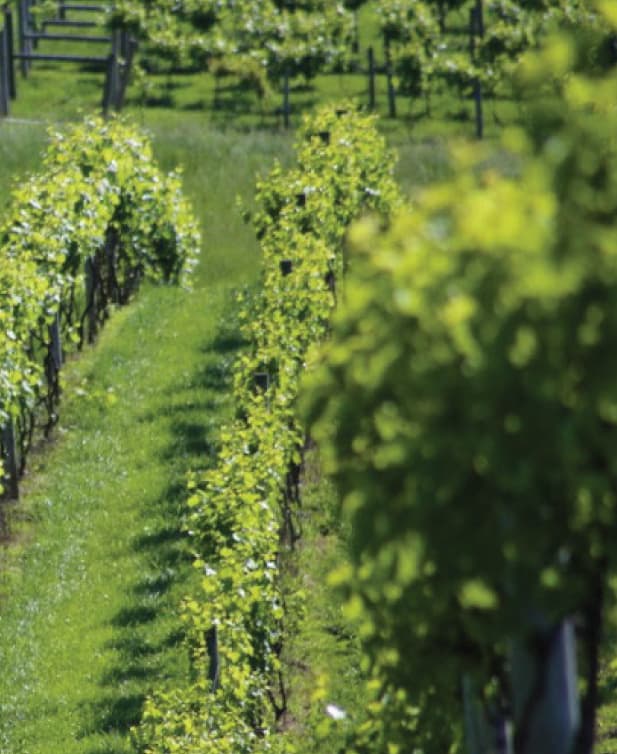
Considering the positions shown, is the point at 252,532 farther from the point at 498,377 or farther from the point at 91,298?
the point at 91,298

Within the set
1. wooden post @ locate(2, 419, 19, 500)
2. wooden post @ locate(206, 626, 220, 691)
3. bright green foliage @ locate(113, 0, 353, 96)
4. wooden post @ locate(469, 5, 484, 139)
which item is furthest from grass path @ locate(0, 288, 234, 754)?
bright green foliage @ locate(113, 0, 353, 96)

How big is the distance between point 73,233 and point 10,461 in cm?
243

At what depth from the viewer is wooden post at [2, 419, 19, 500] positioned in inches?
504

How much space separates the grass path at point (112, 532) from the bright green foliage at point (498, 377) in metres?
5.89

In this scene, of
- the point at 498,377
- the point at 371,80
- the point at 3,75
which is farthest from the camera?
the point at 371,80

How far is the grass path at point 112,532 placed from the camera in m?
10.2

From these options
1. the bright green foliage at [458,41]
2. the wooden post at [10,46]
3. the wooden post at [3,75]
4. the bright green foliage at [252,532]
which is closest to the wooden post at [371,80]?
the bright green foliage at [458,41]

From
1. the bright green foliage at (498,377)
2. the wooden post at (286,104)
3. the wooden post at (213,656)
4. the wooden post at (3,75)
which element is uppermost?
the bright green foliage at (498,377)

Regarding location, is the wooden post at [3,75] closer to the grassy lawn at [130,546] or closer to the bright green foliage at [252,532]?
the grassy lawn at [130,546]

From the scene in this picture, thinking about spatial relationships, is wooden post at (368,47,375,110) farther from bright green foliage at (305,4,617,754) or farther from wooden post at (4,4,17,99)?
bright green foliage at (305,4,617,754)

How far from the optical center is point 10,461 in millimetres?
12859

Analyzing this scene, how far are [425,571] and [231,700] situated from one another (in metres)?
4.82

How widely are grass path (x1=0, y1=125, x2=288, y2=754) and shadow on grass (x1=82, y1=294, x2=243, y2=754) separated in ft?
0.04

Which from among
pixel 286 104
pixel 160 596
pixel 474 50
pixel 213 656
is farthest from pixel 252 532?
pixel 474 50
